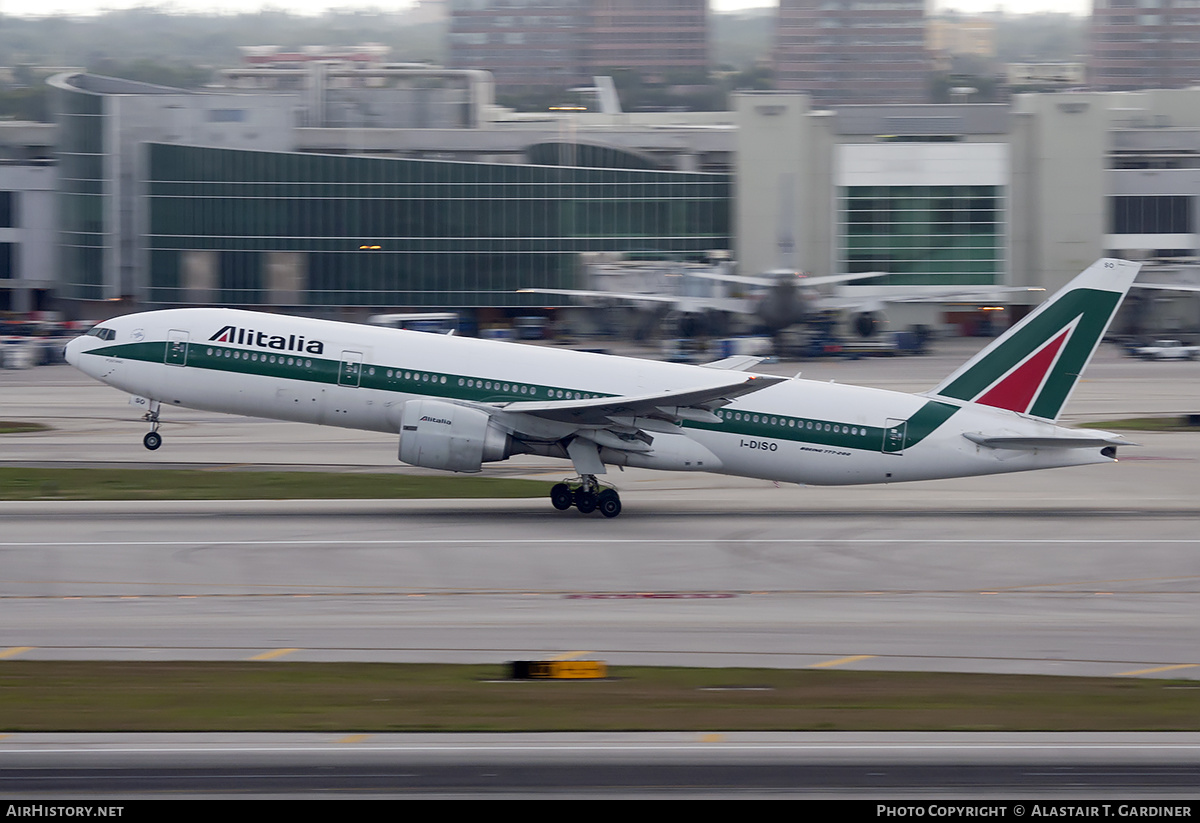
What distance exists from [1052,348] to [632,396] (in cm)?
1140

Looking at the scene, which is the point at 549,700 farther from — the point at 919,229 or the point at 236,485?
the point at 919,229

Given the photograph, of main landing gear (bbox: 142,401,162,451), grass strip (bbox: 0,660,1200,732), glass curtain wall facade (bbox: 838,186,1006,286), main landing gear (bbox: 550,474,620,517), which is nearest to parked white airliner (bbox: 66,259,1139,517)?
main landing gear (bbox: 550,474,620,517)

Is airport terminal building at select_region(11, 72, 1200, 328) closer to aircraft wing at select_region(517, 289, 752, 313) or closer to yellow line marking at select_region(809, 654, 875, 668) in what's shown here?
aircraft wing at select_region(517, 289, 752, 313)

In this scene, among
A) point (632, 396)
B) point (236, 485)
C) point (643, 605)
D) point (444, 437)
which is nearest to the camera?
point (643, 605)

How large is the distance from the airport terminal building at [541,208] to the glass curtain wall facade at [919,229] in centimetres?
16

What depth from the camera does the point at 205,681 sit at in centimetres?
2011

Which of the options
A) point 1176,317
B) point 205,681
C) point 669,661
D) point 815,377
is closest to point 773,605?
point 669,661

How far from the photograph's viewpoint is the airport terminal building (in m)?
102

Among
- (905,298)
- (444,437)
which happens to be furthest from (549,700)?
(905,298)

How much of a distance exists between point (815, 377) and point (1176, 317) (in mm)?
40892

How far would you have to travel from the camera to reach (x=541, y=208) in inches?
4225

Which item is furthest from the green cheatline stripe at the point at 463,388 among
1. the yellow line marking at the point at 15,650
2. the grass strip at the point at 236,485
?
the yellow line marking at the point at 15,650

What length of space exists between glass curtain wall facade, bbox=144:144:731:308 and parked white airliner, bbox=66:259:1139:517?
68.2 m

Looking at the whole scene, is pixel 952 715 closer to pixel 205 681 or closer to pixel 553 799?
pixel 553 799
